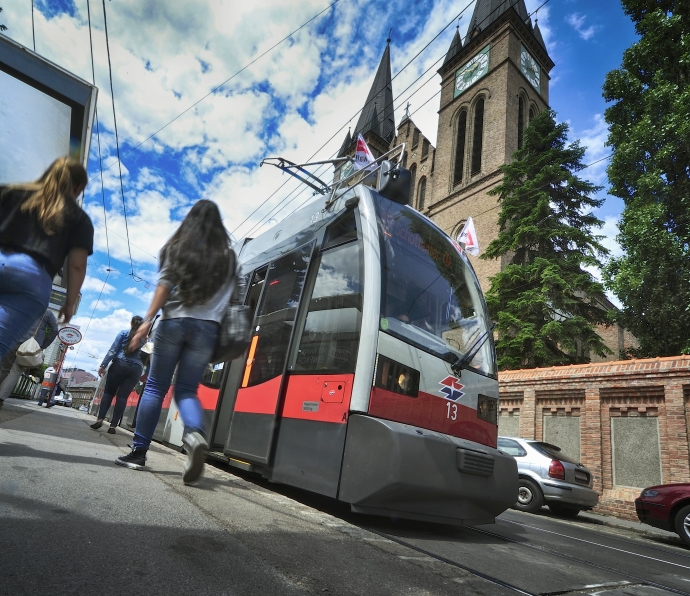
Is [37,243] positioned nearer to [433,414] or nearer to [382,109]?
[433,414]

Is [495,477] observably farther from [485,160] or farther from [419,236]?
[485,160]

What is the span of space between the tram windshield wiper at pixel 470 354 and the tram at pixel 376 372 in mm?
12

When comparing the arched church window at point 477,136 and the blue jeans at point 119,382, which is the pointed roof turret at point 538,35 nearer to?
the arched church window at point 477,136

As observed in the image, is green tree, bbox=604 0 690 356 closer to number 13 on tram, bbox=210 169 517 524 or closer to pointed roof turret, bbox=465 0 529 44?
number 13 on tram, bbox=210 169 517 524

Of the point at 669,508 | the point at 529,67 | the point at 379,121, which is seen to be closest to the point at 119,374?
the point at 669,508

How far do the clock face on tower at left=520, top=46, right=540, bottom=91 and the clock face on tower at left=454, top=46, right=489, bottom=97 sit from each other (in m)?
2.31

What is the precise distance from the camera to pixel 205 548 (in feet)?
6.06

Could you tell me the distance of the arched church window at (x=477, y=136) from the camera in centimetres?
3104

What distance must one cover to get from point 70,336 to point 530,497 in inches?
516

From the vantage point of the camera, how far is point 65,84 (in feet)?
17.0

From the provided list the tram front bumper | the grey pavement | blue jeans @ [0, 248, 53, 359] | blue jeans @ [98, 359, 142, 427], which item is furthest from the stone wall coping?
blue jeans @ [0, 248, 53, 359]

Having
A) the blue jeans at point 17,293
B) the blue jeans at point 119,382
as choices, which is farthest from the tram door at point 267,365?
the blue jeans at point 119,382

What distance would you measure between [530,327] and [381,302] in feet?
48.8

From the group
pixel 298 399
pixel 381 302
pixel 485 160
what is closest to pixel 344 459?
pixel 298 399
